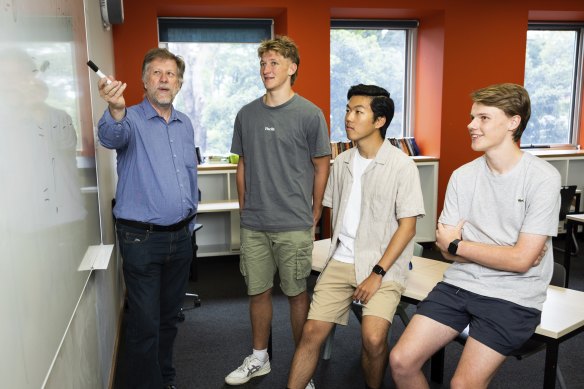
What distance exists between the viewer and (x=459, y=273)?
1994 millimetres

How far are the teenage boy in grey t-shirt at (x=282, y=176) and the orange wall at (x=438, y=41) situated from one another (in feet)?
8.51

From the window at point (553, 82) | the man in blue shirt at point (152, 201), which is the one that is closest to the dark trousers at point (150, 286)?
the man in blue shirt at point (152, 201)

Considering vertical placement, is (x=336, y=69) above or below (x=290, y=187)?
above

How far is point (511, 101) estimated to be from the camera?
189 cm

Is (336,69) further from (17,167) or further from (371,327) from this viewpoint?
(17,167)

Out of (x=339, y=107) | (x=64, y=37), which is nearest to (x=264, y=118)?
(x=64, y=37)

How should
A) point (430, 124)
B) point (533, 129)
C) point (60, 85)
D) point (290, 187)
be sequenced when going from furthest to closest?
point (533, 129), point (430, 124), point (290, 187), point (60, 85)

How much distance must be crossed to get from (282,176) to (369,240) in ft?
1.70

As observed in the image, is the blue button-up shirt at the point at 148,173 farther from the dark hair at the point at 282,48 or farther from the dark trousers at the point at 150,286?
the dark hair at the point at 282,48

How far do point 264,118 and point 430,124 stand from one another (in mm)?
3498

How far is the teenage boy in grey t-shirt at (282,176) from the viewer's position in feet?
8.10

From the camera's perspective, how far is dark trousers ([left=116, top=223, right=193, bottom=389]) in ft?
6.92

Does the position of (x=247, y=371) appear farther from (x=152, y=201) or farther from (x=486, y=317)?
(x=486, y=317)

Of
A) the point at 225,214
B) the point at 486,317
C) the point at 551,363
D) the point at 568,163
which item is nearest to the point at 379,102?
the point at 486,317
